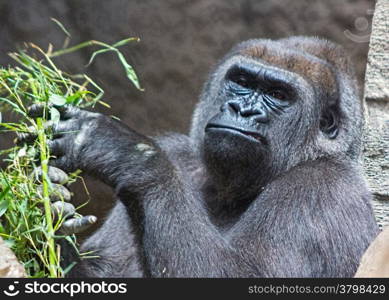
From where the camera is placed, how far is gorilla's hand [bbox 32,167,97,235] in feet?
10.9

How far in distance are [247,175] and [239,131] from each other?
0.28 m

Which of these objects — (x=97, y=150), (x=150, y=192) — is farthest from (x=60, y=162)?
(x=150, y=192)

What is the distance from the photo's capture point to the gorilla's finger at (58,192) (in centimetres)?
336

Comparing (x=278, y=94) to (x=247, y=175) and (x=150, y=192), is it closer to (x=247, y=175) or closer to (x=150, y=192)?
(x=247, y=175)

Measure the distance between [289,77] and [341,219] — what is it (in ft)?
2.65

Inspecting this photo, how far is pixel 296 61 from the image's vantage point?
4.12m

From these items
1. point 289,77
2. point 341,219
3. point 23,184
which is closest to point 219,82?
point 289,77

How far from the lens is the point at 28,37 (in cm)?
573

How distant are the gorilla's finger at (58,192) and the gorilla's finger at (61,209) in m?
0.04

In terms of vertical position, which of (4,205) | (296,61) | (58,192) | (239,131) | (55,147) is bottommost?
(4,205)

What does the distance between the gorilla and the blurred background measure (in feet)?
3.68

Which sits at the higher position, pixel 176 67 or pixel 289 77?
pixel 289 77

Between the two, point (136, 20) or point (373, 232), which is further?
point (136, 20)

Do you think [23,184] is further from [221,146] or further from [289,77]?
[289,77]
